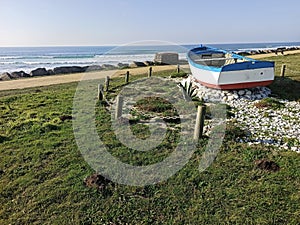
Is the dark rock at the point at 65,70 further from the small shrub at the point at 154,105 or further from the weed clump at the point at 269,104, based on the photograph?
the weed clump at the point at 269,104

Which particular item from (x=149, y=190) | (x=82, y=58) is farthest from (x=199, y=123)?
(x=82, y=58)

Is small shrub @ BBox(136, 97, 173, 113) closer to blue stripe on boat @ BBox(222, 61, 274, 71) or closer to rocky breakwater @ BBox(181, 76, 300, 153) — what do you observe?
rocky breakwater @ BBox(181, 76, 300, 153)

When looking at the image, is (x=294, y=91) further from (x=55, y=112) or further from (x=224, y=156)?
(x=55, y=112)

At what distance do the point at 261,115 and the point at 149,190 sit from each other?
6274 mm

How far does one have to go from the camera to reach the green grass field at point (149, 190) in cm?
541

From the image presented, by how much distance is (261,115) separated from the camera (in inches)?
418

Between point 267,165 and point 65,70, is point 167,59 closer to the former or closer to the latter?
point 65,70

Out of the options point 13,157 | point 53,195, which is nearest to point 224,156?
point 53,195

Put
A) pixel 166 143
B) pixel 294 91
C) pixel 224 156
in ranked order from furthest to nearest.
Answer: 1. pixel 294 91
2. pixel 166 143
3. pixel 224 156

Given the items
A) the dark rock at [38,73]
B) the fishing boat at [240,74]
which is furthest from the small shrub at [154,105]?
the dark rock at [38,73]

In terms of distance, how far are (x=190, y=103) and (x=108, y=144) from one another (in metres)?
5.09

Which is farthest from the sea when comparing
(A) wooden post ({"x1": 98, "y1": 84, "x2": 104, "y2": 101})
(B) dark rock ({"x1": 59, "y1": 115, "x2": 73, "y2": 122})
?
(B) dark rock ({"x1": 59, "y1": 115, "x2": 73, "y2": 122})

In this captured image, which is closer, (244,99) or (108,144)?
(108,144)

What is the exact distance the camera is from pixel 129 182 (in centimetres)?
646
